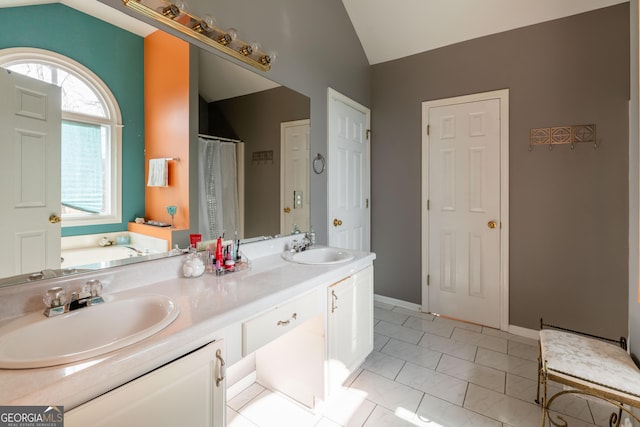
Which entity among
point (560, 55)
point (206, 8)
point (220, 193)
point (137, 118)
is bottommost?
point (220, 193)

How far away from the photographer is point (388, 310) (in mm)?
3146

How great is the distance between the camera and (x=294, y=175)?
87.9 inches

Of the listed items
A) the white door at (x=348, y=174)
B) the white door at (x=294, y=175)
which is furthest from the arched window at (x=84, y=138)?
the white door at (x=348, y=174)

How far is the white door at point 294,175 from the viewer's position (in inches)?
85.0

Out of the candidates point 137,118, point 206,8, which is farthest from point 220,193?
point 206,8

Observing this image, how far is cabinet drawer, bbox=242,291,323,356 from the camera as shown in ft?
3.80

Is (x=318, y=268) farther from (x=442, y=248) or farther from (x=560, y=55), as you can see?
(x=560, y=55)

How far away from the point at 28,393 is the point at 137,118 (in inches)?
42.6

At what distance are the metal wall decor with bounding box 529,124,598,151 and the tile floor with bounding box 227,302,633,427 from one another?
5.49 ft

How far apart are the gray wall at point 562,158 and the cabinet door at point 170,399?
266cm

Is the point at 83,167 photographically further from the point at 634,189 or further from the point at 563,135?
the point at 563,135

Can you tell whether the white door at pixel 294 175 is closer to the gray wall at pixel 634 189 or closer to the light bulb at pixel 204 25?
the light bulb at pixel 204 25

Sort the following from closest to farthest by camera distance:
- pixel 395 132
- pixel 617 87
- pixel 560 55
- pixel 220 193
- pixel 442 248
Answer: pixel 220 193, pixel 617 87, pixel 560 55, pixel 442 248, pixel 395 132

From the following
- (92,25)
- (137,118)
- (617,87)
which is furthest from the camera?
(617,87)
